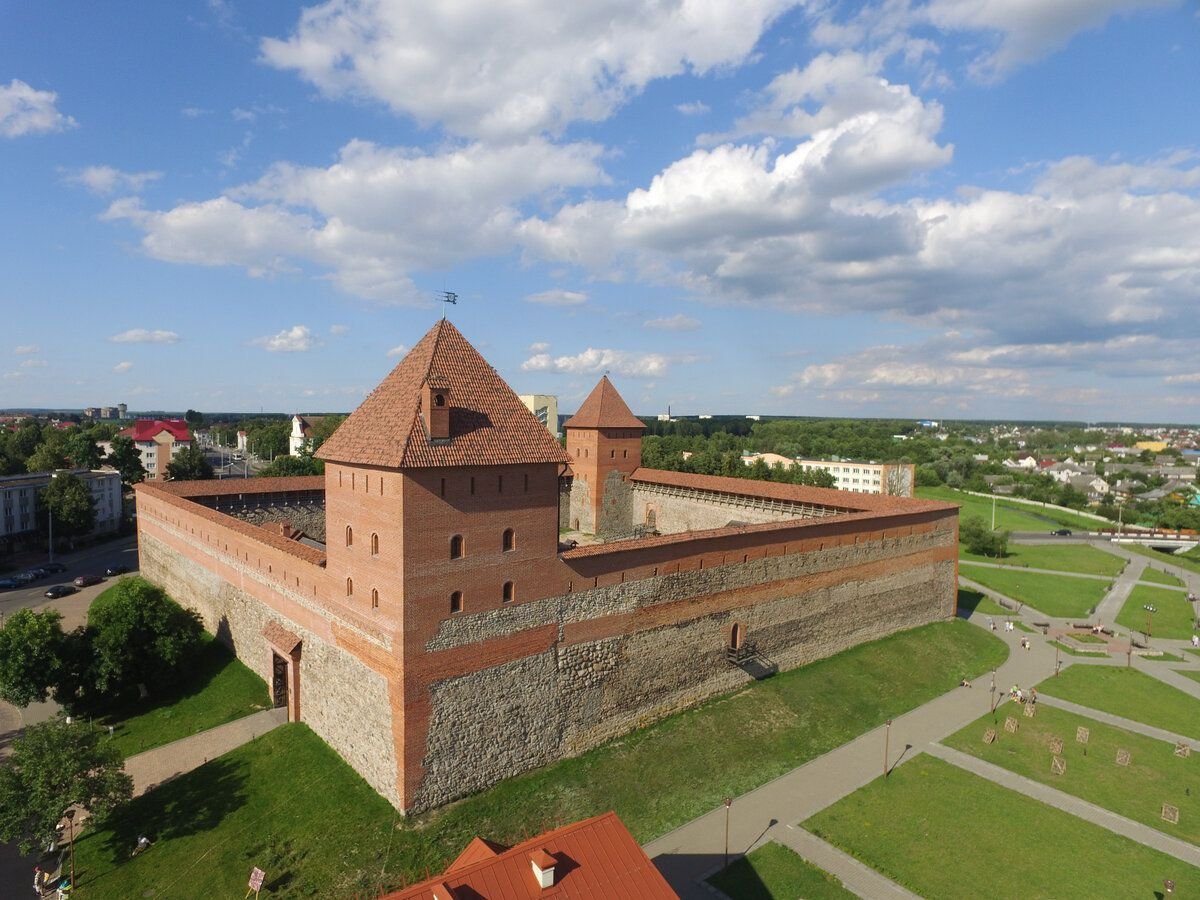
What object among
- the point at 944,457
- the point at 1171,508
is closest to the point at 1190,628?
the point at 1171,508

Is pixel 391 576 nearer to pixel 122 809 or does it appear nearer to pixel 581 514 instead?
pixel 122 809

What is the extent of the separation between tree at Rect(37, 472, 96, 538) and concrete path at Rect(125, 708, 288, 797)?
36.0 metres

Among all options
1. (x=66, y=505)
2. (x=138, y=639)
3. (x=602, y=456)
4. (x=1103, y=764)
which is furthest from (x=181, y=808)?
(x=66, y=505)

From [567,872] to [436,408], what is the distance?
9.52 meters

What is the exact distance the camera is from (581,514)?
40094 mm

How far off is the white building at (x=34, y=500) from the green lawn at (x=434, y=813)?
41.9m

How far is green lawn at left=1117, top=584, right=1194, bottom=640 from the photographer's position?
35.1 metres

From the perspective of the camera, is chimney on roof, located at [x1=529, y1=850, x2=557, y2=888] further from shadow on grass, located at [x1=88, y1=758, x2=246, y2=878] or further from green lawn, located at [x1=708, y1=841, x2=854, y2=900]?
shadow on grass, located at [x1=88, y1=758, x2=246, y2=878]

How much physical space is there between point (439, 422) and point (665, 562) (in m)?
8.35

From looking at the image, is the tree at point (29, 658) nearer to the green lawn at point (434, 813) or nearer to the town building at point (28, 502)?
the green lawn at point (434, 813)

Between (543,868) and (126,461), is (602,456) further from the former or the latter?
(126,461)

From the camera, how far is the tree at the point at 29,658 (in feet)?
64.2

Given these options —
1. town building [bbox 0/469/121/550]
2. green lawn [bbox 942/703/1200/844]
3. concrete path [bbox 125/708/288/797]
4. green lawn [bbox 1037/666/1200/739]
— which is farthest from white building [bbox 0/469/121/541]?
green lawn [bbox 1037/666/1200/739]

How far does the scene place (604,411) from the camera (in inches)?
1515
